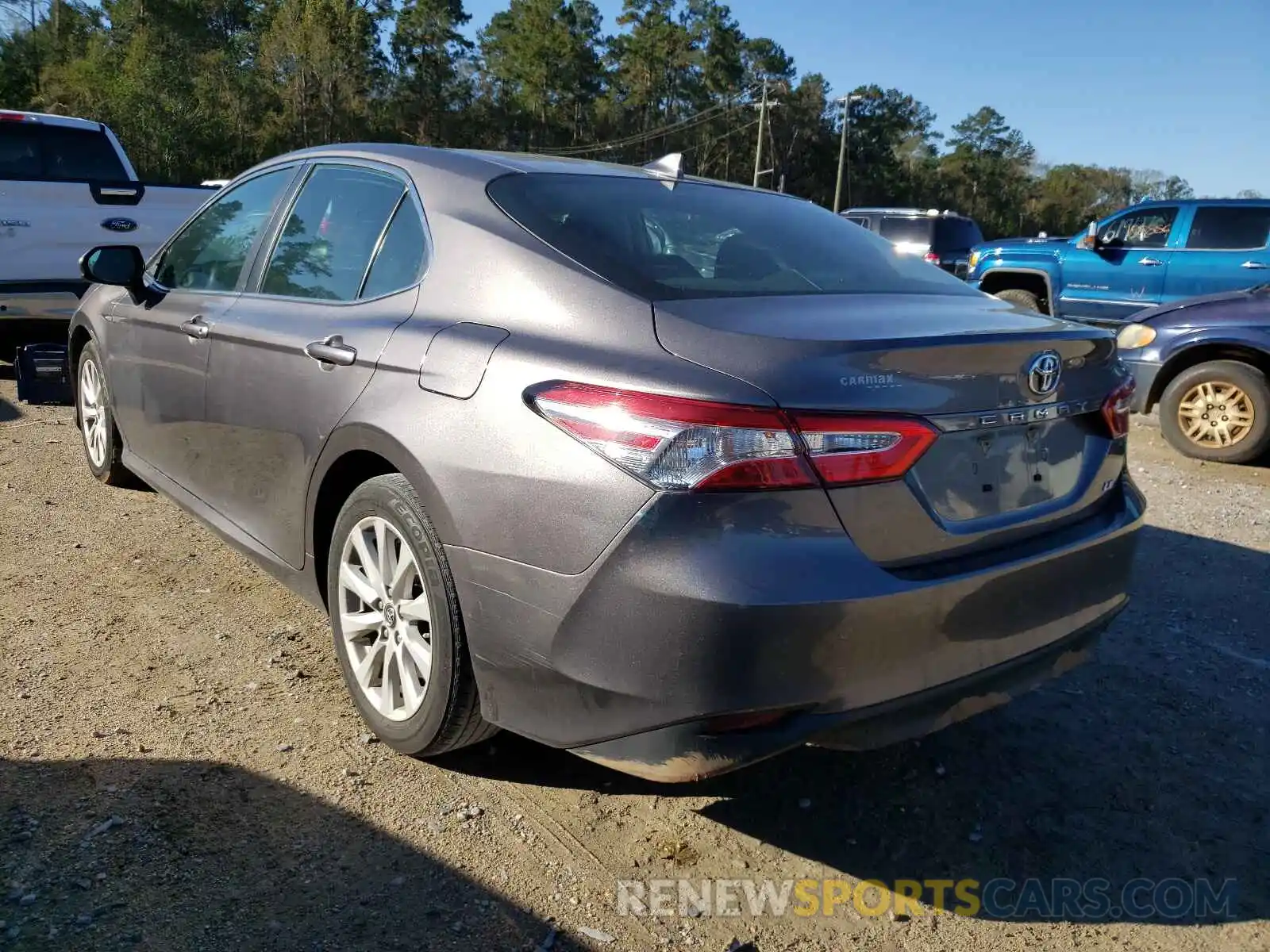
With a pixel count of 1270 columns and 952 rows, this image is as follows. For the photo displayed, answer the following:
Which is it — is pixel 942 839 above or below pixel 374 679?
below

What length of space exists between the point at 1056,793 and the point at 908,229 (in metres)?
16.3

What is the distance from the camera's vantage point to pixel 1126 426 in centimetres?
288

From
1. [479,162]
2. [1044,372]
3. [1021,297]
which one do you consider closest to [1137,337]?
[1021,297]

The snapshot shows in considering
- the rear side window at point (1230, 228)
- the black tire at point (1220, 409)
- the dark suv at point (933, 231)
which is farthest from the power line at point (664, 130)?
the black tire at point (1220, 409)

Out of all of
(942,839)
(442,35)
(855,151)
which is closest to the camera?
(942,839)

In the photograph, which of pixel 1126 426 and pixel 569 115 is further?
pixel 569 115

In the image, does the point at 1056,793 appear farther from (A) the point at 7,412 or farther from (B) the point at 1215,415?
(A) the point at 7,412

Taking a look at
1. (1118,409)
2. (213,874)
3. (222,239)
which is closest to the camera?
(213,874)

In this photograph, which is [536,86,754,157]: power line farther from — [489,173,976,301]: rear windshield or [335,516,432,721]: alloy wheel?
[335,516,432,721]: alloy wheel

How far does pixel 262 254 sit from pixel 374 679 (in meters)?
1.63

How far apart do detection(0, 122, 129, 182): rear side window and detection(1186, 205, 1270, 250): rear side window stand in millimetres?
10506

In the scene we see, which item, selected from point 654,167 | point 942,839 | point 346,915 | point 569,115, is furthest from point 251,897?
point 569,115

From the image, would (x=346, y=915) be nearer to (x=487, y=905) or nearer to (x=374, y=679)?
(x=487, y=905)

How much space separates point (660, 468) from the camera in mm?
2027
